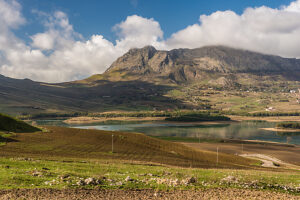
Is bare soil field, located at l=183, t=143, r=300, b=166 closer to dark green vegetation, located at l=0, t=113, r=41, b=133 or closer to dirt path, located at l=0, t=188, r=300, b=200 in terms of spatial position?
Answer: dark green vegetation, located at l=0, t=113, r=41, b=133

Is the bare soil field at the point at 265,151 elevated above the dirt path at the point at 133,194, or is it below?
below

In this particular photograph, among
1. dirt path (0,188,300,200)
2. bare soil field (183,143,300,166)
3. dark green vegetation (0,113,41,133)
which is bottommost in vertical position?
bare soil field (183,143,300,166)

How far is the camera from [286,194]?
2323 cm

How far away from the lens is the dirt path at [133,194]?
64.2 feet

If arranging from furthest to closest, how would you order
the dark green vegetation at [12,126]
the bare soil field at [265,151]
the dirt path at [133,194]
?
the bare soil field at [265,151]
the dark green vegetation at [12,126]
the dirt path at [133,194]

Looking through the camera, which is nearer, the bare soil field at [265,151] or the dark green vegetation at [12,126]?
the dark green vegetation at [12,126]

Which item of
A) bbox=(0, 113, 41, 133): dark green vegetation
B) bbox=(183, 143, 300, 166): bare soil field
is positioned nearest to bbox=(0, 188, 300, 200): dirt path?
bbox=(0, 113, 41, 133): dark green vegetation

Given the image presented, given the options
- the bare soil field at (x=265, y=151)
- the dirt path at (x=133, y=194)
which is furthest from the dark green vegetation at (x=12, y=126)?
the bare soil field at (x=265, y=151)

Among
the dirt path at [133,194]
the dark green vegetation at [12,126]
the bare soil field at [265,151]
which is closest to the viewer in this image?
the dirt path at [133,194]

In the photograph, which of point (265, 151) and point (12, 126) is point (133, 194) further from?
point (265, 151)

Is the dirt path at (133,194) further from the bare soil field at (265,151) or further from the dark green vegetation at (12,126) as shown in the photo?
the bare soil field at (265,151)

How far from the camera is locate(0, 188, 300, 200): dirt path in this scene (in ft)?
64.2

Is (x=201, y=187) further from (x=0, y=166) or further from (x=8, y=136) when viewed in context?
(x=8, y=136)

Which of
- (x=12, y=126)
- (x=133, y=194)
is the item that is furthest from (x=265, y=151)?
(x=133, y=194)
